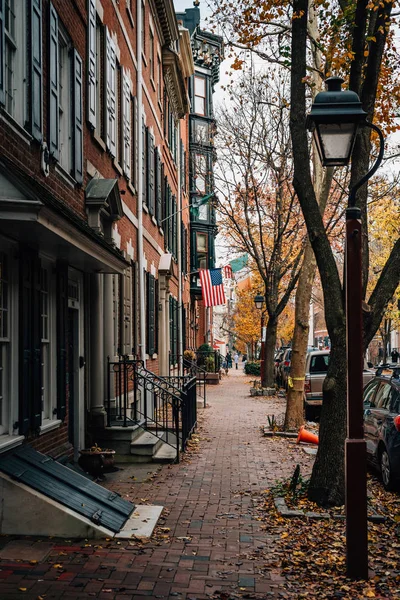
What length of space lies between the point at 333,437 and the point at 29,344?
12.0ft

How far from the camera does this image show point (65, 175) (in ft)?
33.2

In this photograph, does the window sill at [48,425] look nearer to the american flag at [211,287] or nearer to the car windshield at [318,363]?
the car windshield at [318,363]

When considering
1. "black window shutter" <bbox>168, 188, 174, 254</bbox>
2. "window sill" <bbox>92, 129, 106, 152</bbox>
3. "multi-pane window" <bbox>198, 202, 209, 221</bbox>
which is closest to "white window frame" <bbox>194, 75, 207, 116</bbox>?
"multi-pane window" <bbox>198, 202, 209, 221</bbox>

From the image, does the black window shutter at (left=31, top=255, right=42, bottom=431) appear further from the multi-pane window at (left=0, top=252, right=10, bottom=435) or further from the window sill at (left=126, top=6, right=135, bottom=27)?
the window sill at (left=126, top=6, right=135, bottom=27)

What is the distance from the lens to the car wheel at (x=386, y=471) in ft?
33.3

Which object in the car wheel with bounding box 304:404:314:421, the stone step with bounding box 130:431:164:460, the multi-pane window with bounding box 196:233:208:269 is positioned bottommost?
the car wheel with bounding box 304:404:314:421

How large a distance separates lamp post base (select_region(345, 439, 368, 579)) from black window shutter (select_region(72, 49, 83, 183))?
6.01 metres

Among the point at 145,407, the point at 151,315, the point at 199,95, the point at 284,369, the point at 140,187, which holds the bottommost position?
the point at 145,407

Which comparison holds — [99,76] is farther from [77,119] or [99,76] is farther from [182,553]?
[182,553]

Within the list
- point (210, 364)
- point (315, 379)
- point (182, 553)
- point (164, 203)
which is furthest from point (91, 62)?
point (210, 364)

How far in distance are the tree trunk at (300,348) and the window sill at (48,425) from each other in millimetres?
7770

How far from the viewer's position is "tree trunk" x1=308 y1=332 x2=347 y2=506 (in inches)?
350

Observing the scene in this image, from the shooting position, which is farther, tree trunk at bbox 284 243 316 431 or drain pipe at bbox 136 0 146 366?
drain pipe at bbox 136 0 146 366

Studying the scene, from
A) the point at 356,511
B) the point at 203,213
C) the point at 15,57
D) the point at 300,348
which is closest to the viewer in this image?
the point at 356,511
